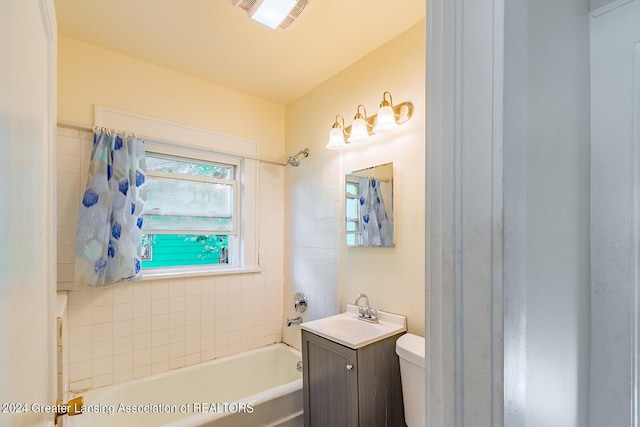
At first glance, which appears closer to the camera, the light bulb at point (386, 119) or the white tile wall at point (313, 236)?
the light bulb at point (386, 119)

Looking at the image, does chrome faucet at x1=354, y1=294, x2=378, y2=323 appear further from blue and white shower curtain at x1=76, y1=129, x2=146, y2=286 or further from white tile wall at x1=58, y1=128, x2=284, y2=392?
blue and white shower curtain at x1=76, y1=129, x2=146, y2=286

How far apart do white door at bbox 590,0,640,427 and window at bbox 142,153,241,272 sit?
2.33m

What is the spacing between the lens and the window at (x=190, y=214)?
2.28m

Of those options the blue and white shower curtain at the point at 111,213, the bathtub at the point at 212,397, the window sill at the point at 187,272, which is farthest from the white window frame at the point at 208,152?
the bathtub at the point at 212,397

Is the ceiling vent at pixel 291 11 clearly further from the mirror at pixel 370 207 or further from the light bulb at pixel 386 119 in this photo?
the mirror at pixel 370 207

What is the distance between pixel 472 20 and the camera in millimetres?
521

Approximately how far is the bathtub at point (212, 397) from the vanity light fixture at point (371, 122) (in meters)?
1.65

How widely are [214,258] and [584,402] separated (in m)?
2.45

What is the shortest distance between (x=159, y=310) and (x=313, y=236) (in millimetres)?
1249

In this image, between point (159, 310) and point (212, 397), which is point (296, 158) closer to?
point (159, 310)

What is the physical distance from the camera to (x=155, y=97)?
218 centimetres

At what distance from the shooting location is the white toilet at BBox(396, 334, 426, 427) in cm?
141

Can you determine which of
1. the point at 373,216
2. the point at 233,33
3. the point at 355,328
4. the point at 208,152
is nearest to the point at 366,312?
the point at 355,328

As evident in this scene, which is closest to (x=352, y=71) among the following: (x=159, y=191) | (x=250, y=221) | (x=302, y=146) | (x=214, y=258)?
(x=302, y=146)
